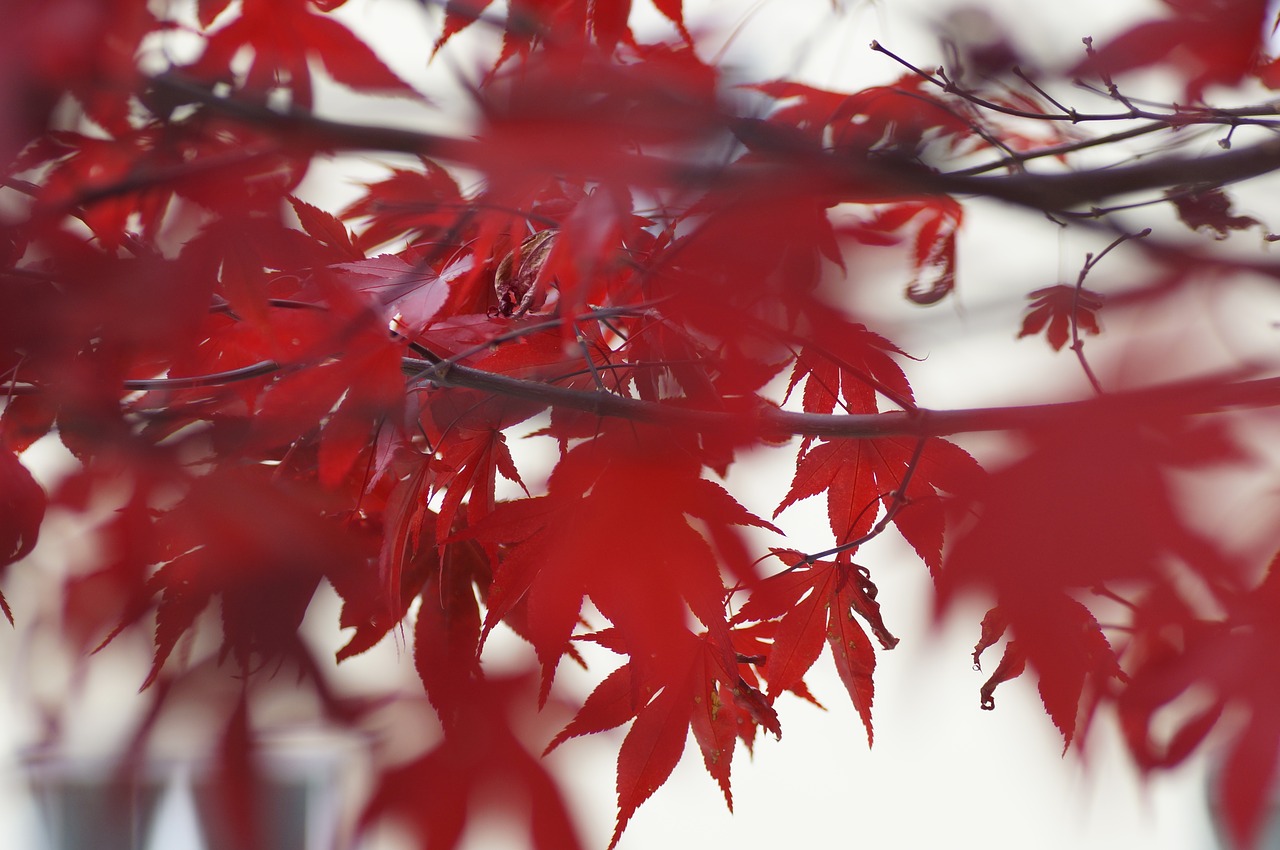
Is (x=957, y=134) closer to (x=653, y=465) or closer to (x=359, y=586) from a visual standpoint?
(x=653, y=465)

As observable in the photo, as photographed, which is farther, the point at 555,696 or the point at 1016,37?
the point at 555,696

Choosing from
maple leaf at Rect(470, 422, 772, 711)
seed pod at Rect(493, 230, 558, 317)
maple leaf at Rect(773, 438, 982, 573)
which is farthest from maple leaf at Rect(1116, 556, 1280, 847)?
seed pod at Rect(493, 230, 558, 317)

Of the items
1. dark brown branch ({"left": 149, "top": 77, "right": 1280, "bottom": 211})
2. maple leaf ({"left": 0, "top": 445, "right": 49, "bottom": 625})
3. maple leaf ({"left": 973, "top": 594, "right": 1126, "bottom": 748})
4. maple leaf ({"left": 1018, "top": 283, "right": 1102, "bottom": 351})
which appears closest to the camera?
dark brown branch ({"left": 149, "top": 77, "right": 1280, "bottom": 211})

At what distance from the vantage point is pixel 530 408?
0.55 m

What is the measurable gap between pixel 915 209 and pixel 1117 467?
420 millimetres

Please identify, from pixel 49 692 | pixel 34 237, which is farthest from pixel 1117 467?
pixel 49 692

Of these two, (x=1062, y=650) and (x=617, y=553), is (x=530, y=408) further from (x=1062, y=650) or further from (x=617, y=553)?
(x=1062, y=650)

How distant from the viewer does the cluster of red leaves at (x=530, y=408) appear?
0.37 meters

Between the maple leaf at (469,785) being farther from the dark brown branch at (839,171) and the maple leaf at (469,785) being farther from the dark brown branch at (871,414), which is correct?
the dark brown branch at (839,171)

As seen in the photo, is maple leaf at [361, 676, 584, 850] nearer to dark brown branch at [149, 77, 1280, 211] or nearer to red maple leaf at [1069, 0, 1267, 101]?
dark brown branch at [149, 77, 1280, 211]

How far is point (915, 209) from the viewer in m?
0.71

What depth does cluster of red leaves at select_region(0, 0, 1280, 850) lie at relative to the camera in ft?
Answer: 1.20

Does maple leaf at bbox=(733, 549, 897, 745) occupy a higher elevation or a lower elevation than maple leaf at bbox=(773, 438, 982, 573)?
lower

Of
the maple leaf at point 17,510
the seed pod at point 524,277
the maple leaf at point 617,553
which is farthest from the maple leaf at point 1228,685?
the maple leaf at point 17,510
